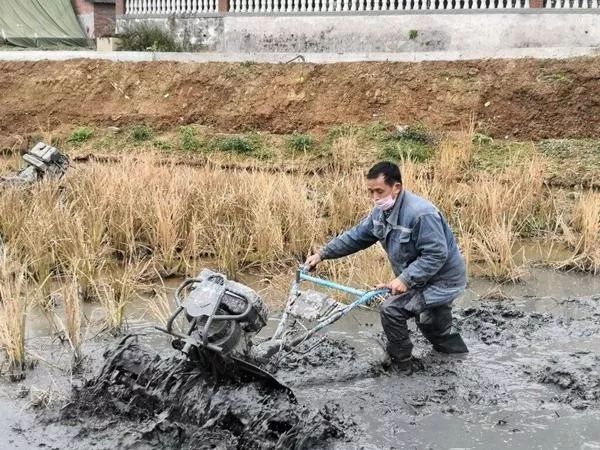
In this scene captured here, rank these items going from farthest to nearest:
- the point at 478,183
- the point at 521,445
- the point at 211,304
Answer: the point at 478,183 → the point at 521,445 → the point at 211,304

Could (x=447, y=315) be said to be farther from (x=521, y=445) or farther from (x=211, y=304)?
(x=211, y=304)

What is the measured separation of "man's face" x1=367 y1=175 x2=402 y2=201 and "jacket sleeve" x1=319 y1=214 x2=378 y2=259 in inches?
13.3

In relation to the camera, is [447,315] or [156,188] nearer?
[447,315]

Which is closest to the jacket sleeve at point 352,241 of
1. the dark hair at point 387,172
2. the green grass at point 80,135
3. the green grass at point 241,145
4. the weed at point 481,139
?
the dark hair at point 387,172

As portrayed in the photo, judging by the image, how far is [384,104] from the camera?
16844 millimetres

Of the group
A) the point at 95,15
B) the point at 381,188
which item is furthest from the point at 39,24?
the point at 381,188

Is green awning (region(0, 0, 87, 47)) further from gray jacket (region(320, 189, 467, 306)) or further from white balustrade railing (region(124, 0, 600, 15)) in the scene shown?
gray jacket (region(320, 189, 467, 306))

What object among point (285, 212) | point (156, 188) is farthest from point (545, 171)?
point (156, 188)

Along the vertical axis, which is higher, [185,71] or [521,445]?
[185,71]

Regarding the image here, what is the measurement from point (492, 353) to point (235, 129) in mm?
11561

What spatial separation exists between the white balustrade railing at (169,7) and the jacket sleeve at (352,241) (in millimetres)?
15340

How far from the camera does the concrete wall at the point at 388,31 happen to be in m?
16.5

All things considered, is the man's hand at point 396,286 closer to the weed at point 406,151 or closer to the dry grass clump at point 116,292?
the dry grass clump at point 116,292

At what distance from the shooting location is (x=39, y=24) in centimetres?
2588
